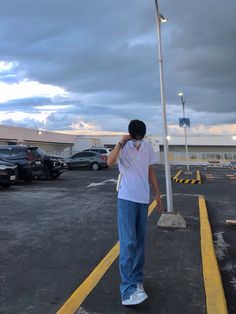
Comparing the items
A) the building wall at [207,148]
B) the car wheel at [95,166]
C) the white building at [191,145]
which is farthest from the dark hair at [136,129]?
the building wall at [207,148]

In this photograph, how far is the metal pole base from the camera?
25.5ft

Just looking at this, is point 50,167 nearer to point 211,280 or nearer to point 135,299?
point 211,280

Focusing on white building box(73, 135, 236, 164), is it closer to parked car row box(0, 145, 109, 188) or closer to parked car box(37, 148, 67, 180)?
parked car box(37, 148, 67, 180)

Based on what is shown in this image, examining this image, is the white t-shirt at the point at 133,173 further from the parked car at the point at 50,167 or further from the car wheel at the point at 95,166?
the car wheel at the point at 95,166

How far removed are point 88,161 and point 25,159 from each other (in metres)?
14.4

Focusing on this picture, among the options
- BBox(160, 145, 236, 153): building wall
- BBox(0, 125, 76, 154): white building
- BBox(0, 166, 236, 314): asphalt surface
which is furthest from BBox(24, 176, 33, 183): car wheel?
BBox(160, 145, 236, 153): building wall

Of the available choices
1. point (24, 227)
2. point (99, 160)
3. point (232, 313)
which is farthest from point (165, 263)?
point (99, 160)

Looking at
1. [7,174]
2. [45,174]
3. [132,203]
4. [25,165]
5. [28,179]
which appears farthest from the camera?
[45,174]

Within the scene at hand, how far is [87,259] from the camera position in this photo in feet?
19.0

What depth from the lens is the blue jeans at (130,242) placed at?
4.17 meters

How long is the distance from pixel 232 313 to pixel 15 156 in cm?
1520

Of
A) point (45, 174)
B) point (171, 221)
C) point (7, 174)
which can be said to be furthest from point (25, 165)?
point (171, 221)

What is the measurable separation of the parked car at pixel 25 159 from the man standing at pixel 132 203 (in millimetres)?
13896

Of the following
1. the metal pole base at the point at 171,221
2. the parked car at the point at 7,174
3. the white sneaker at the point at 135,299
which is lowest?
Result: the white sneaker at the point at 135,299
